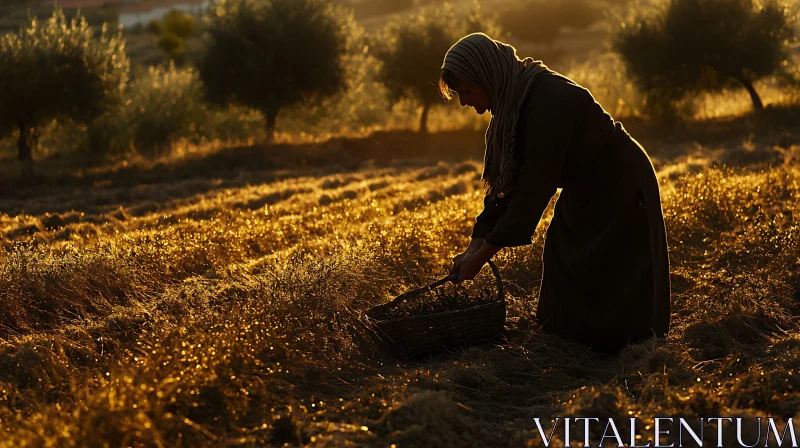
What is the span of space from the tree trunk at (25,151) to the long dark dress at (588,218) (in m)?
18.2

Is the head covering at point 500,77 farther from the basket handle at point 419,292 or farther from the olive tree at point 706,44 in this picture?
the olive tree at point 706,44

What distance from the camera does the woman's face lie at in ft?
14.8

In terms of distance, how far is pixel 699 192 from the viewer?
9.74m

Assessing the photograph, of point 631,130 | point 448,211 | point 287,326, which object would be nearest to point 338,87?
point 631,130

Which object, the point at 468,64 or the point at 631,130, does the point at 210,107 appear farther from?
the point at 468,64

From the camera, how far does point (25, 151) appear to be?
68.5 ft

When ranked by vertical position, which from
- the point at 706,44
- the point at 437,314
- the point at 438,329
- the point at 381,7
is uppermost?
the point at 381,7

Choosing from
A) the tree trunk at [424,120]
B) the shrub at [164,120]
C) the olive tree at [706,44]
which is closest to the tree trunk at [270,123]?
the shrub at [164,120]

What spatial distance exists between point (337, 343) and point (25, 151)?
18575 mm

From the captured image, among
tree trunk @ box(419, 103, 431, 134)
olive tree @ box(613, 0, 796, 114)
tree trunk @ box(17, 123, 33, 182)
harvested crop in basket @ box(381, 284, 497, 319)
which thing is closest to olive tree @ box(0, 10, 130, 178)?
tree trunk @ box(17, 123, 33, 182)

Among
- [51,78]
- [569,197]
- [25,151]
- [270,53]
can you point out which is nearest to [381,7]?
[270,53]

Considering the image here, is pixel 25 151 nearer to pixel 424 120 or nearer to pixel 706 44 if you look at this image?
pixel 424 120

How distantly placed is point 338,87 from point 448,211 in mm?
17631

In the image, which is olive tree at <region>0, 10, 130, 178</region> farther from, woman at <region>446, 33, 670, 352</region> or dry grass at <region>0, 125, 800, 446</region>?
woman at <region>446, 33, 670, 352</region>
